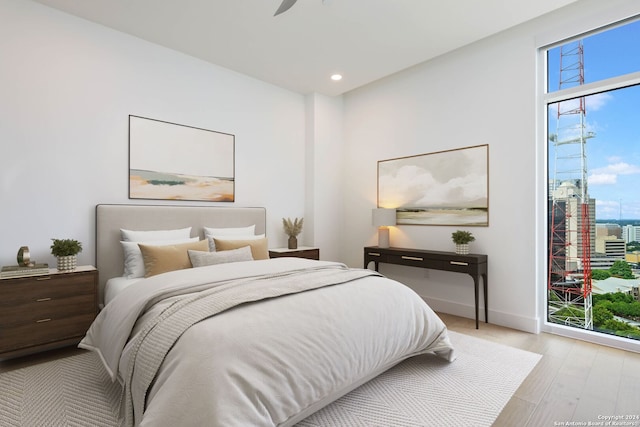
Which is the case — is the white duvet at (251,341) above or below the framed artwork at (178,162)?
below

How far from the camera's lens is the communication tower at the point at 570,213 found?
3193 mm

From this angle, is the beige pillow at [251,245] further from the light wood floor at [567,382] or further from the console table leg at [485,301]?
the console table leg at [485,301]

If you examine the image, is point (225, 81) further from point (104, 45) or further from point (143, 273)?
point (143, 273)

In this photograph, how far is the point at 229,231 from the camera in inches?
151

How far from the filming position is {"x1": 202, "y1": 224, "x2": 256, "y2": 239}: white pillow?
3705 millimetres

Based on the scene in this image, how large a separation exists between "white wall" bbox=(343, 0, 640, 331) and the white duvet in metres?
1.47

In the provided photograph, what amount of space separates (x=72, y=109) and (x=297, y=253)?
275 centimetres

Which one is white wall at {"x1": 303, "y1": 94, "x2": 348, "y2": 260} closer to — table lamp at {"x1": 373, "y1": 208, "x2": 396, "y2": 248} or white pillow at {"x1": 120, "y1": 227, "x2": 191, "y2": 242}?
table lamp at {"x1": 373, "y1": 208, "x2": 396, "y2": 248}

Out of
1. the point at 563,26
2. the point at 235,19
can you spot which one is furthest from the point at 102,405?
the point at 563,26

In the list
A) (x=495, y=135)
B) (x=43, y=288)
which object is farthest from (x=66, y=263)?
(x=495, y=135)

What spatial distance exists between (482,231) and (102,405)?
3.64 meters

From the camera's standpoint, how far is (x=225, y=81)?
13.8 ft

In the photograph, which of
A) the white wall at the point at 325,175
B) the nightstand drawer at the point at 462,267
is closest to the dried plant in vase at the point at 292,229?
the white wall at the point at 325,175

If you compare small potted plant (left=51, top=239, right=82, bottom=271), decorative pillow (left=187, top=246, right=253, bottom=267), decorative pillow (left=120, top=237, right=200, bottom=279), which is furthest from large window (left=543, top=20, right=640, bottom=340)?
small potted plant (left=51, top=239, right=82, bottom=271)
